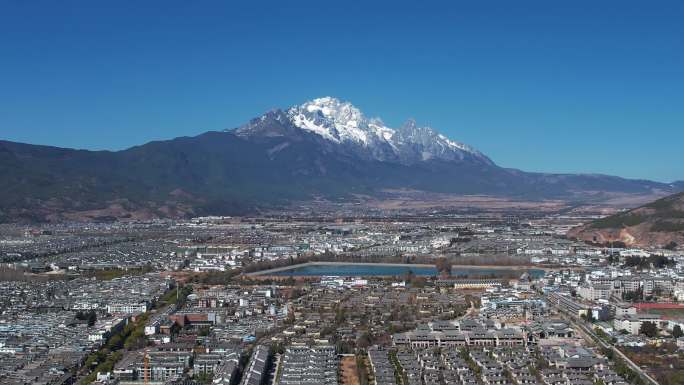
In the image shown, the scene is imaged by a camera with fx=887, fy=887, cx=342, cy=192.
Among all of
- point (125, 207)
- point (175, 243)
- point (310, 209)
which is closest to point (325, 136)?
point (310, 209)

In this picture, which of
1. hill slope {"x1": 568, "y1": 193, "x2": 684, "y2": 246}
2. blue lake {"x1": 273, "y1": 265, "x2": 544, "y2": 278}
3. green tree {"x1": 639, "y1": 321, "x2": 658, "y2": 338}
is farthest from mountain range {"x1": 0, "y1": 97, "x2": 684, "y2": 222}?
green tree {"x1": 639, "y1": 321, "x2": 658, "y2": 338}

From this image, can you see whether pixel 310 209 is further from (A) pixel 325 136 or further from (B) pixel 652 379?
(B) pixel 652 379

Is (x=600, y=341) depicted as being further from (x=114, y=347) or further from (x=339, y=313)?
(x=114, y=347)

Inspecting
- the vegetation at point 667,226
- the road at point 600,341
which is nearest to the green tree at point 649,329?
the road at point 600,341

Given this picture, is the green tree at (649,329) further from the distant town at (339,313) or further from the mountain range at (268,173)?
the mountain range at (268,173)

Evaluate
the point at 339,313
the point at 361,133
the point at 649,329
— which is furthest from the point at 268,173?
the point at 649,329

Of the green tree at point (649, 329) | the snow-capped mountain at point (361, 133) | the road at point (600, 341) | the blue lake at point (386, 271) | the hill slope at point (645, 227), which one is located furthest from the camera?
the snow-capped mountain at point (361, 133)
